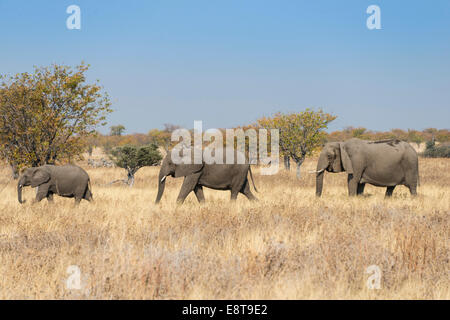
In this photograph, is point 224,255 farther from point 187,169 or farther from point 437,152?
point 437,152

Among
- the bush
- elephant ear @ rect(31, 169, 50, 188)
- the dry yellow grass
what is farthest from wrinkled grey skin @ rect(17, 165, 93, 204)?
the bush

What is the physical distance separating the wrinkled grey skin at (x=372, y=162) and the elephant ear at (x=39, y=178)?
346 inches

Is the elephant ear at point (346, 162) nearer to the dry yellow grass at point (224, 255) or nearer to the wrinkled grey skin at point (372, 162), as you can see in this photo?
the wrinkled grey skin at point (372, 162)

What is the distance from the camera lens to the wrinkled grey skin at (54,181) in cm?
1277

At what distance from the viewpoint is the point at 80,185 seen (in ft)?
43.5

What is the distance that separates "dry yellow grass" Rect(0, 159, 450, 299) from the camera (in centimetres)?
502

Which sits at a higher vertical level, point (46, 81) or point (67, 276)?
point (46, 81)

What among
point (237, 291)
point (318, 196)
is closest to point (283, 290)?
point (237, 291)

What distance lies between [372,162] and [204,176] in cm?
564

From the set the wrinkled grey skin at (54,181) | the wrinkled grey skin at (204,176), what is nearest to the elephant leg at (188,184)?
the wrinkled grey skin at (204,176)

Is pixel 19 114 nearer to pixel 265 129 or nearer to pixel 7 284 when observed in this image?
pixel 7 284

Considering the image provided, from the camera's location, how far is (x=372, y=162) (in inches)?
536

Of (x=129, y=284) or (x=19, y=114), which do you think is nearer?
(x=129, y=284)
